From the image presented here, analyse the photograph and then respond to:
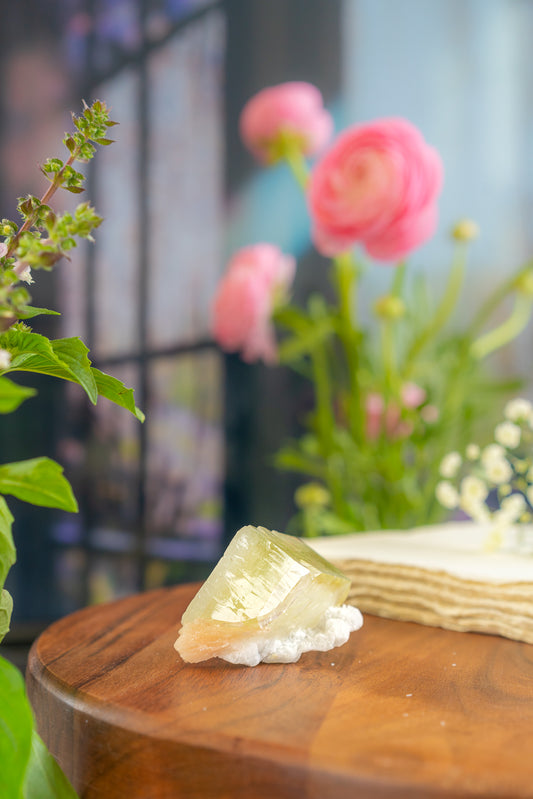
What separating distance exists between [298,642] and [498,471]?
0.30 m

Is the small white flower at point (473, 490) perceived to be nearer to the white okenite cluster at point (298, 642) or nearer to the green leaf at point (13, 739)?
the white okenite cluster at point (298, 642)

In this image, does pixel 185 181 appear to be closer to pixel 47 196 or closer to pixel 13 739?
pixel 47 196

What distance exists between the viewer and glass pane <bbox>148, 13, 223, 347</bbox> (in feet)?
4.59

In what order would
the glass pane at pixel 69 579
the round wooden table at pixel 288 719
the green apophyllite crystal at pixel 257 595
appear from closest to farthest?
the round wooden table at pixel 288 719
the green apophyllite crystal at pixel 257 595
the glass pane at pixel 69 579

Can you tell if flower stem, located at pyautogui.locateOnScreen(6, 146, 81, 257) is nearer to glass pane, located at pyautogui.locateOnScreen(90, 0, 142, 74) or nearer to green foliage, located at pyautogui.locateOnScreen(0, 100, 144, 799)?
green foliage, located at pyautogui.locateOnScreen(0, 100, 144, 799)

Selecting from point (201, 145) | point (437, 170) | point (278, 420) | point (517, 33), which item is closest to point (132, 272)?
point (201, 145)

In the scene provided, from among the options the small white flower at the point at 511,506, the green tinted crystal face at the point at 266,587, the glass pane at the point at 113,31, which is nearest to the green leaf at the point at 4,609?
the green tinted crystal face at the point at 266,587

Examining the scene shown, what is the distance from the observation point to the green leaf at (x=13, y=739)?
0.94 ft

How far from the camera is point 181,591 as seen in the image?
624 millimetres

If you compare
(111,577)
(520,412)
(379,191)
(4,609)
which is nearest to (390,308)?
A: (379,191)

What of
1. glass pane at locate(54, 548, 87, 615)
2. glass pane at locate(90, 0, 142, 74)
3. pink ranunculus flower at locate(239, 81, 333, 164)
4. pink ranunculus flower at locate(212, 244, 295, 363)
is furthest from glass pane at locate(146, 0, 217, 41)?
glass pane at locate(54, 548, 87, 615)

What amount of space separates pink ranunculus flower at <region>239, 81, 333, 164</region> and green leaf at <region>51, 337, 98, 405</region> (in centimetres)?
90

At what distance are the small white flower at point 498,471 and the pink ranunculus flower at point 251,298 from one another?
1.94 feet

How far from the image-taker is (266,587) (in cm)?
43
